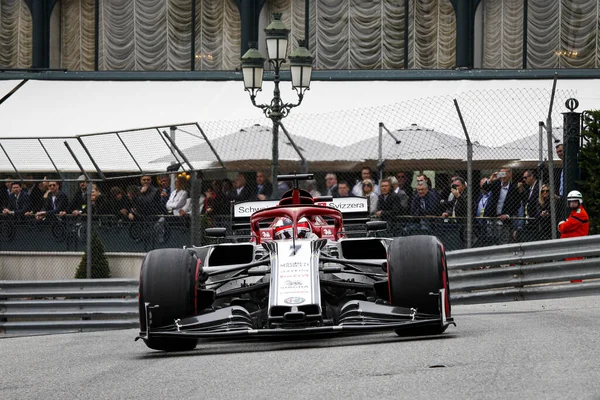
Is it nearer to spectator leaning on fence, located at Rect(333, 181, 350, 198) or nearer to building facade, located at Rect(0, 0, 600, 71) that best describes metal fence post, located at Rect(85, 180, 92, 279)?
spectator leaning on fence, located at Rect(333, 181, 350, 198)

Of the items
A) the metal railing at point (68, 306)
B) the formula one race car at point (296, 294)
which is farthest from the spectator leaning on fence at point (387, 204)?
the formula one race car at point (296, 294)

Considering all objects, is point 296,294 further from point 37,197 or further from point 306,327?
point 37,197

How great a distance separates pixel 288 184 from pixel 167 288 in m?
9.48

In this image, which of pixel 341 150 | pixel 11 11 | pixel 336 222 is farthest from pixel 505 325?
pixel 11 11

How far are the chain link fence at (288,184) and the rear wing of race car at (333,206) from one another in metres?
2.45

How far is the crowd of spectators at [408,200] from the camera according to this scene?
15.6 meters

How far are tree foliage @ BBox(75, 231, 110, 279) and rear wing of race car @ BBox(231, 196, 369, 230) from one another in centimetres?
497

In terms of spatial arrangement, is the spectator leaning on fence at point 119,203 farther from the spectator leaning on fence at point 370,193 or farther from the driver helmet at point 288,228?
the driver helmet at point 288,228

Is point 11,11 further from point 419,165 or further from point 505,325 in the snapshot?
point 505,325

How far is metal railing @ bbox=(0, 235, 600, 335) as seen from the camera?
1470 centimetres

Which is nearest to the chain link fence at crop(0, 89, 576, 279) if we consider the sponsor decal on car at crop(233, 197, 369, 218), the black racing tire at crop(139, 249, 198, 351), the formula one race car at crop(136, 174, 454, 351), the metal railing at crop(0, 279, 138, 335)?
the metal railing at crop(0, 279, 138, 335)

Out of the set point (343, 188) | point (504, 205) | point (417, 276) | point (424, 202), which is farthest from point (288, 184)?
point (417, 276)

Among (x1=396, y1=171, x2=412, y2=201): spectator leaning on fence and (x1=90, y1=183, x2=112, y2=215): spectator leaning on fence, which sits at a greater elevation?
(x1=396, y1=171, x2=412, y2=201): spectator leaning on fence

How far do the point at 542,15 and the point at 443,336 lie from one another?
63.8 ft
